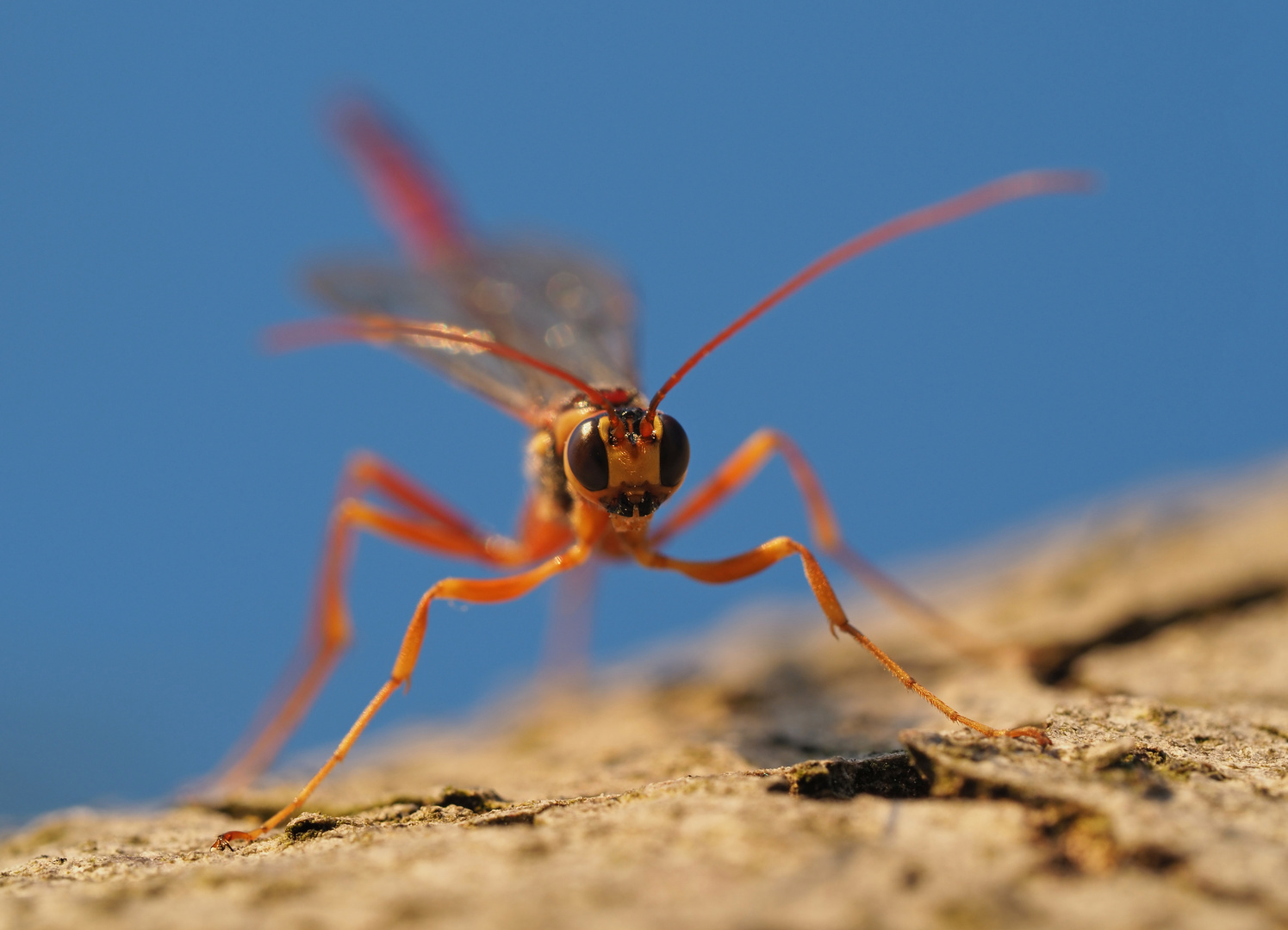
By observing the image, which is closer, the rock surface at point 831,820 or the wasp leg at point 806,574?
the rock surface at point 831,820

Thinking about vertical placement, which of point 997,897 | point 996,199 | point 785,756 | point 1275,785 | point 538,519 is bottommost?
point 997,897

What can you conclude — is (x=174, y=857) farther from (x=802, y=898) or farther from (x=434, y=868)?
(x=802, y=898)

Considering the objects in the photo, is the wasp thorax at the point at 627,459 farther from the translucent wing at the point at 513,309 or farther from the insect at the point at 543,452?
the translucent wing at the point at 513,309

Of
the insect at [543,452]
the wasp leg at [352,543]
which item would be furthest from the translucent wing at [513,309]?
the wasp leg at [352,543]

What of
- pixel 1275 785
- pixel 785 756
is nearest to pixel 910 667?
pixel 785 756

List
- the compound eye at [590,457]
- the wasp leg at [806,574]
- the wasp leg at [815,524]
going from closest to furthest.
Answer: the wasp leg at [806,574], the compound eye at [590,457], the wasp leg at [815,524]

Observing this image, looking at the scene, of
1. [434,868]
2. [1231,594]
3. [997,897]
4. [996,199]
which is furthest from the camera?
[1231,594]

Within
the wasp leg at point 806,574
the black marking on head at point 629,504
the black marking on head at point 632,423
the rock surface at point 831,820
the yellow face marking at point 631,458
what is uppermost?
the black marking on head at point 632,423

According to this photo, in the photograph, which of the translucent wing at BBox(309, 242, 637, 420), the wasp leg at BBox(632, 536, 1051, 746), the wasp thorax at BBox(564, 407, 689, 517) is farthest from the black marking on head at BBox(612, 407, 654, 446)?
the translucent wing at BBox(309, 242, 637, 420)
